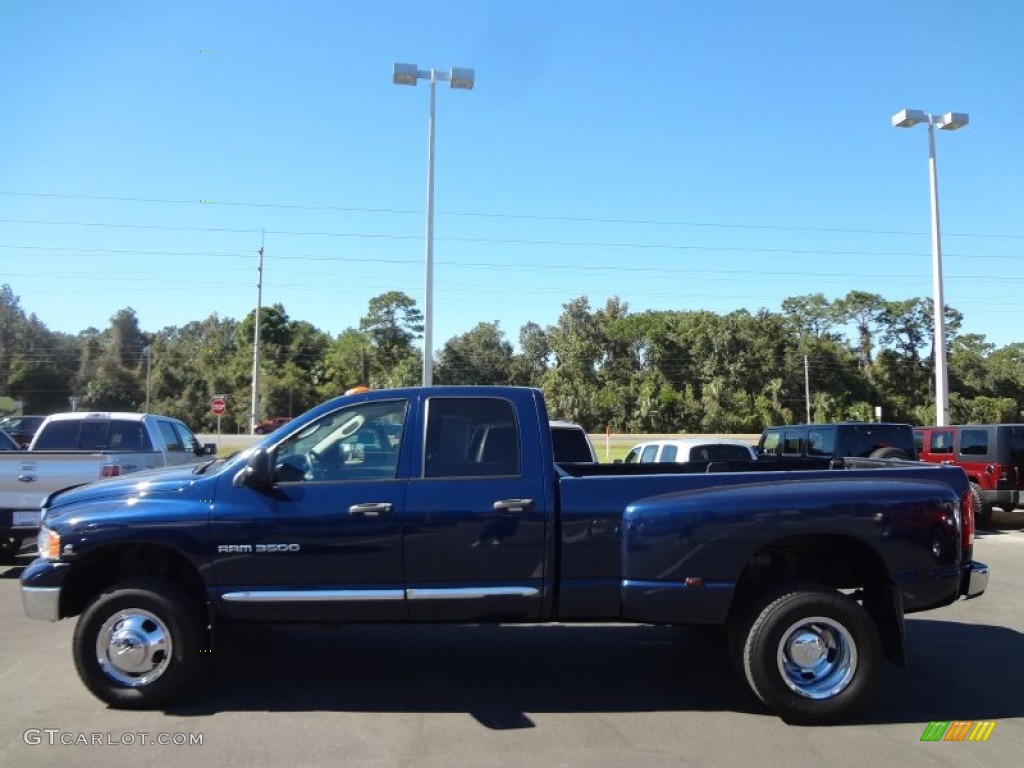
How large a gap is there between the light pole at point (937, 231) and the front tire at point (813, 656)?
19450 mm

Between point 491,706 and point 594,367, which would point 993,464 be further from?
point 594,367

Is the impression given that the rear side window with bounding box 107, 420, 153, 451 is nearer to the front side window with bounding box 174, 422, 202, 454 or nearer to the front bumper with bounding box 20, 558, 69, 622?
the front side window with bounding box 174, 422, 202, 454

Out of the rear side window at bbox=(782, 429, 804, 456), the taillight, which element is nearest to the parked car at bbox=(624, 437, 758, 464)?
the rear side window at bbox=(782, 429, 804, 456)

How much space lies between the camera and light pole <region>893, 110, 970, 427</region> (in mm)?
21422

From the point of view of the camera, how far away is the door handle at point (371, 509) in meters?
4.84

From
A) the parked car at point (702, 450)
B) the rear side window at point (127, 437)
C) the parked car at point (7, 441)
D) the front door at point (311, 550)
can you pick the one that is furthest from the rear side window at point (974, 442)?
the parked car at point (7, 441)

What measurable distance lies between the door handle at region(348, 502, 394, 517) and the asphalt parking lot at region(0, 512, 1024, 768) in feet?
4.17

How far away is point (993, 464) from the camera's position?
14.6 metres

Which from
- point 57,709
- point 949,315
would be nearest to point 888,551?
point 57,709

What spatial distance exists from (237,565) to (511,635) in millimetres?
2825

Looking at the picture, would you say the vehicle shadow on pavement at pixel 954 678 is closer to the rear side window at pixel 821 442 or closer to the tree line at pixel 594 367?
the rear side window at pixel 821 442

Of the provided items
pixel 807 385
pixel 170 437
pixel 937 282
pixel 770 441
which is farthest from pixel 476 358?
pixel 170 437

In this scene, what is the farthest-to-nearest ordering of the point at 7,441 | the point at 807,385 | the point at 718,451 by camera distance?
the point at 807,385 < the point at 7,441 < the point at 718,451

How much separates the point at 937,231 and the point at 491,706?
2231 cm
